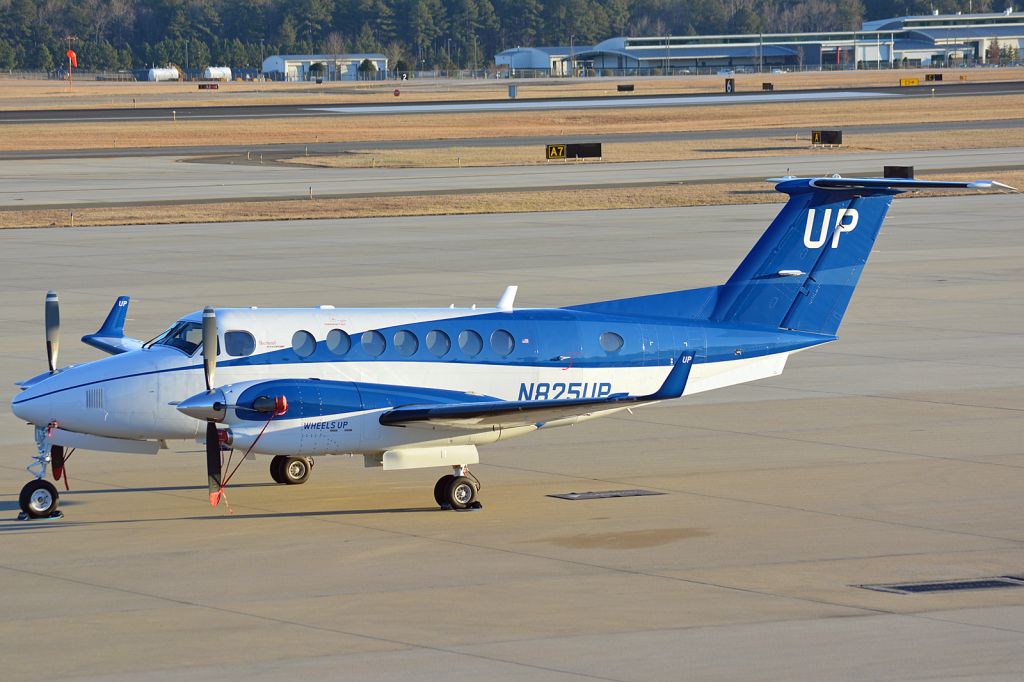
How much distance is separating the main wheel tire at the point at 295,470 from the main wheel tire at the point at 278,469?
0.7 inches

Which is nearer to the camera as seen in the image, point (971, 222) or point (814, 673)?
point (814, 673)

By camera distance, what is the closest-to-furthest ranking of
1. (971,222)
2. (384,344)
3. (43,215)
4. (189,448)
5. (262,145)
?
(384,344) → (189,448) → (971,222) → (43,215) → (262,145)

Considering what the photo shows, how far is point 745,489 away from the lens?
62.8 feet

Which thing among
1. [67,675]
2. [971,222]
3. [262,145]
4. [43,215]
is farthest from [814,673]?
[262,145]

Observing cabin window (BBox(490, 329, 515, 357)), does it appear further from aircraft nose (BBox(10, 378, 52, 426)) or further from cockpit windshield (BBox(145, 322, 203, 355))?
aircraft nose (BBox(10, 378, 52, 426))

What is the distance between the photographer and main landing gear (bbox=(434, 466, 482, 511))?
1809 centimetres

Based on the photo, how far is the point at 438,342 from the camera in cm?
1836

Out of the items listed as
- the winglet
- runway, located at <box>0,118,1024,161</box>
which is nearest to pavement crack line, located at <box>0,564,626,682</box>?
the winglet

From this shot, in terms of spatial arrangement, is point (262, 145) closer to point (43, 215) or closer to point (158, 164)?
point (158, 164)

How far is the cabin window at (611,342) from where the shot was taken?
62.5ft

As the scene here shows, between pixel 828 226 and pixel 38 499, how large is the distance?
10534mm

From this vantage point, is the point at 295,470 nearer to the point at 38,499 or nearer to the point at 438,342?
the point at 438,342

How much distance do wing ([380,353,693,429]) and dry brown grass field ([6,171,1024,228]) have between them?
39.5 meters

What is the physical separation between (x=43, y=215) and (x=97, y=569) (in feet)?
146
